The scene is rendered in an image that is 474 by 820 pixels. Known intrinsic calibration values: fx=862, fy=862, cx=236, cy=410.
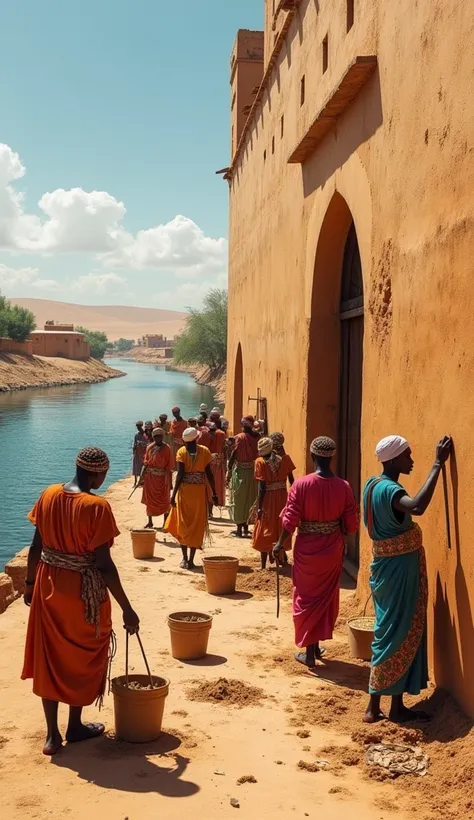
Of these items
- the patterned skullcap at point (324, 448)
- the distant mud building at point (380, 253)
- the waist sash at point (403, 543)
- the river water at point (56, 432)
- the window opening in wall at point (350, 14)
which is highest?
the window opening in wall at point (350, 14)

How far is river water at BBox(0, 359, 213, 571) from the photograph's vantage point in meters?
20.6

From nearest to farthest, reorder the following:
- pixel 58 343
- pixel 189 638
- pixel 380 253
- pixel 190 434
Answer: pixel 189 638 < pixel 380 253 < pixel 190 434 < pixel 58 343

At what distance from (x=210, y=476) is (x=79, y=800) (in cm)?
576

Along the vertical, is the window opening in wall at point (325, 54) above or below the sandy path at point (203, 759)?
above

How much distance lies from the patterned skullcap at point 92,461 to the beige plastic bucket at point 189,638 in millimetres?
1961

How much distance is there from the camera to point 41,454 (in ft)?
98.2

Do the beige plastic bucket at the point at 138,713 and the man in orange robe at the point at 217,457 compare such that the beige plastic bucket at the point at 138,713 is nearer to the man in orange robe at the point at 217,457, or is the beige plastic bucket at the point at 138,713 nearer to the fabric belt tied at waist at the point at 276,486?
the fabric belt tied at waist at the point at 276,486

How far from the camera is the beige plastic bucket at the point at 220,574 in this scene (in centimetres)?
825

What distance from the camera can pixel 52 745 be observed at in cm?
460

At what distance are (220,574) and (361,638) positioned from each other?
7.45 feet

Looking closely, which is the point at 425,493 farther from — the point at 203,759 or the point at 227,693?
the point at 227,693

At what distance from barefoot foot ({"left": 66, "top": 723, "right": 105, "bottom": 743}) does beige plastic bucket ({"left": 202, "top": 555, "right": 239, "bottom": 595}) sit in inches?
134

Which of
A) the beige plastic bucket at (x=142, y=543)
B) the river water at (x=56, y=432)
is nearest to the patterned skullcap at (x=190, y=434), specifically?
the beige plastic bucket at (x=142, y=543)

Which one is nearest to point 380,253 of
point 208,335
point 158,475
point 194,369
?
point 158,475
